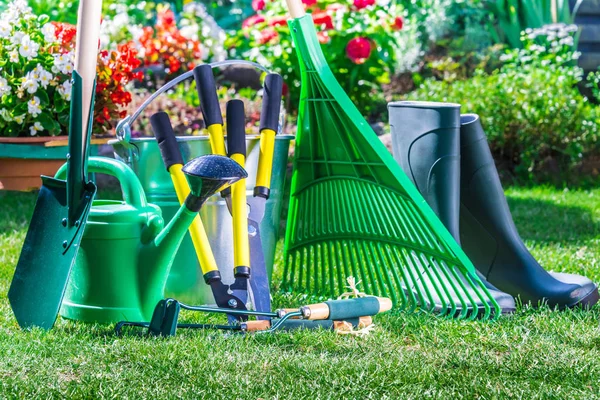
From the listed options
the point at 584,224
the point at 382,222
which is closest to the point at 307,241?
the point at 382,222

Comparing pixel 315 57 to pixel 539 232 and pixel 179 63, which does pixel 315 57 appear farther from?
pixel 179 63

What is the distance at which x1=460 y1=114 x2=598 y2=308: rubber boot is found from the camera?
2.46 meters

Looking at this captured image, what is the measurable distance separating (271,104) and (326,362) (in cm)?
88

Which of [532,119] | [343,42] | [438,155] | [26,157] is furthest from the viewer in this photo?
[343,42]

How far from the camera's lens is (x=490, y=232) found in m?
2.53

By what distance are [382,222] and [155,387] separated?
96cm

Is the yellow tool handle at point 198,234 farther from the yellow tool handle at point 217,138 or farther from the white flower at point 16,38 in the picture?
the white flower at point 16,38

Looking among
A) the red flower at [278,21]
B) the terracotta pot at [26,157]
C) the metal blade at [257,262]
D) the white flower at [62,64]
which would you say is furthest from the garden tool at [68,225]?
the red flower at [278,21]

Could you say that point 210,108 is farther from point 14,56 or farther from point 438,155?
point 14,56

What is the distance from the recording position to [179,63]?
5.42 m

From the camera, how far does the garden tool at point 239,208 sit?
87.4 inches

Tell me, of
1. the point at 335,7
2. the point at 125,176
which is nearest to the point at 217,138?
the point at 125,176

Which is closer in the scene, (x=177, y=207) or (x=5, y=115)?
(x=177, y=207)

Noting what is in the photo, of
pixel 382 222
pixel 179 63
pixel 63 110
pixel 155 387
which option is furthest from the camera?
pixel 179 63
